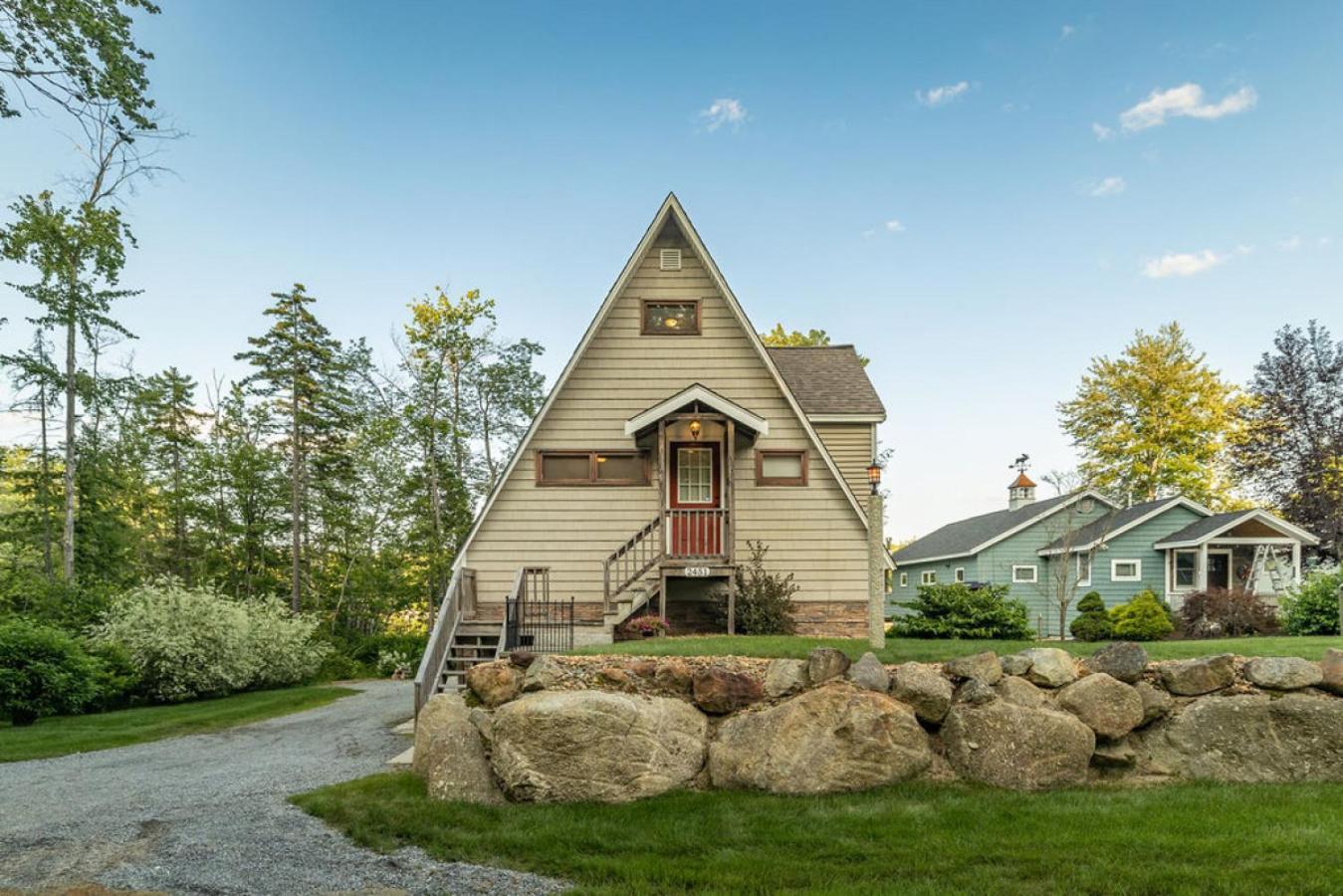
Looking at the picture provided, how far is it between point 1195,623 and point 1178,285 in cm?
1143

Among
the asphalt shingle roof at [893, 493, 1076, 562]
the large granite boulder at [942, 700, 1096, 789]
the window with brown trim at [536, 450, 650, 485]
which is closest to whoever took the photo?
the large granite boulder at [942, 700, 1096, 789]

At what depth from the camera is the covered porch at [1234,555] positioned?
20812mm

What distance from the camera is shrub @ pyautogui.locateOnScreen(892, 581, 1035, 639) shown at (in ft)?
42.9

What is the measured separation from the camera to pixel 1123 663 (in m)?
6.32

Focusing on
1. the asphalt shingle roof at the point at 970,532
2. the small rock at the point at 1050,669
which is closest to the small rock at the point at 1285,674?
the small rock at the point at 1050,669

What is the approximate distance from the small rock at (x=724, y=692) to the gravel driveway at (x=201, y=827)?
8.39 feet

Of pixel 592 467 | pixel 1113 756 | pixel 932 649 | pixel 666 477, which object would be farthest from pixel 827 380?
pixel 1113 756

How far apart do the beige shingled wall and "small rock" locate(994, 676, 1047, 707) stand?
637 centimetres

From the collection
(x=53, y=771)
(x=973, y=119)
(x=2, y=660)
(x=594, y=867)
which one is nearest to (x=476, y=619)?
(x=53, y=771)

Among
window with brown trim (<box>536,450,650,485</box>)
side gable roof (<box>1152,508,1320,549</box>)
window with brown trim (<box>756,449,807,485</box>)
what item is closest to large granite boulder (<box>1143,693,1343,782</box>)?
window with brown trim (<box>756,449,807,485</box>)

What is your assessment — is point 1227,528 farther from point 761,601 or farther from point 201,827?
point 201,827

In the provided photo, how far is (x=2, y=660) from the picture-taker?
10617mm

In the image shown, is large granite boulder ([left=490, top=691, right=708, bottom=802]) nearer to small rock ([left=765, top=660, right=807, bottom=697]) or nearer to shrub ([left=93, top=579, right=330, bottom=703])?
small rock ([left=765, top=660, right=807, bottom=697])

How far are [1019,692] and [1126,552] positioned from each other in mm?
20713
